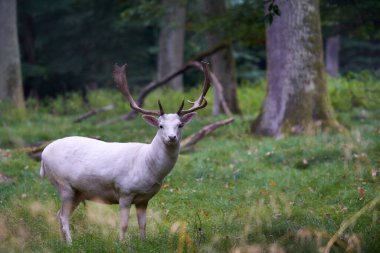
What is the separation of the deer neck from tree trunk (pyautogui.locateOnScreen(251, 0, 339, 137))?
20.8ft

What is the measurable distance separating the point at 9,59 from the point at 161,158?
16949mm

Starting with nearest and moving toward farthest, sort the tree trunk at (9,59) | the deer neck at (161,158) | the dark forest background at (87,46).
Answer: the deer neck at (161,158) → the tree trunk at (9,59) → the dark forest background at (87,46)

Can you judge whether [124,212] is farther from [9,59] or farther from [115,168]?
[9,59]

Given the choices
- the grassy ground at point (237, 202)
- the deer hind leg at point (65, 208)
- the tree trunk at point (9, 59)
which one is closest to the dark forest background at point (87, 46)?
the tree trunk at point (9, 59)

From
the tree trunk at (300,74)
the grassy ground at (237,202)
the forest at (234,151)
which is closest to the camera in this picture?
the grassy ground at (237,202)

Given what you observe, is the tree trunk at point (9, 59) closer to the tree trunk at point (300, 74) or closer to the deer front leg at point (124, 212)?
the tree trunk at point (300, 74)

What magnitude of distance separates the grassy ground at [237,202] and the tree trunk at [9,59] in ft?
28.4

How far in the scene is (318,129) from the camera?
12641 millimetres

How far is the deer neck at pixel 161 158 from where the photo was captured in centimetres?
687

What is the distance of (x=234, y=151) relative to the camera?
12.0 m

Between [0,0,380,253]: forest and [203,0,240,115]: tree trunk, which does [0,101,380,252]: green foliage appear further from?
[203,0,240,115]: tree trunk

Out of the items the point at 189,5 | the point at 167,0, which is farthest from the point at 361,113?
the point at 189,5

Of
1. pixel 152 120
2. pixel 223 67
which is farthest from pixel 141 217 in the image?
pixel 223 67

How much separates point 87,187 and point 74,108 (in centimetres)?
1702
